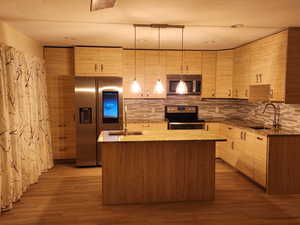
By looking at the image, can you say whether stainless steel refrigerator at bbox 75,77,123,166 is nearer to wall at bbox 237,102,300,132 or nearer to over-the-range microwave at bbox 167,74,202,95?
over-the-range microwave at bbox 167,74,202,95

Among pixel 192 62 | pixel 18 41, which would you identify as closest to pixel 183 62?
pixel 192 62

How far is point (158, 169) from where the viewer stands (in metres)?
3.55

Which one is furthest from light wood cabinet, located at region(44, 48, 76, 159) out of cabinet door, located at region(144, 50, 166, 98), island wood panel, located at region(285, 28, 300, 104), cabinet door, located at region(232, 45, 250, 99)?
island wood panel, located at region(285, 28, 300, 104)

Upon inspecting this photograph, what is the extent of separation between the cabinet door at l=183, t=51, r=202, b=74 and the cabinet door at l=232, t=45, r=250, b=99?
29.9 inches

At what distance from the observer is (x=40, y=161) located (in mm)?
4680

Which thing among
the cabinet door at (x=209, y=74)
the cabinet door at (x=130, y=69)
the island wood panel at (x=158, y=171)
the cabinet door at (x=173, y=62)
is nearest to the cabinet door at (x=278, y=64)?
the island wood panel at (x=158, y=171)

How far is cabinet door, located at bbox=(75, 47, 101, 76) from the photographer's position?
5.20 meters

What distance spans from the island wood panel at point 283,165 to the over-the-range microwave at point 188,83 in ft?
7.43

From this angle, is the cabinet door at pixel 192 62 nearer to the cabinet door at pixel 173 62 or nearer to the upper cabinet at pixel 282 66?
the cabinet door at pixel 173 62

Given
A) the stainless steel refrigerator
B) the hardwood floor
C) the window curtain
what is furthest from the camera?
the stainless steel refrigerator

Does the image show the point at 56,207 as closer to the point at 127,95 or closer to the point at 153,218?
the point at 153,218

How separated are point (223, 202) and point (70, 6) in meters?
3.14

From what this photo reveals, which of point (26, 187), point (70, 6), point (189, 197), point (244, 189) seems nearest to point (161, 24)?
point (70, 6)

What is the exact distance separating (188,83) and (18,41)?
3371 mm
